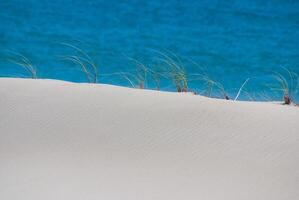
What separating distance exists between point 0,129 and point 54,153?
1.17 ft

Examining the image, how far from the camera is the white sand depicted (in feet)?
9.22

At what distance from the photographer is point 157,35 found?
33.8 feet

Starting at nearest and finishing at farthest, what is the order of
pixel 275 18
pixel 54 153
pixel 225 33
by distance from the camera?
pixel 54 153
pixel 225 33
pixel 275 18

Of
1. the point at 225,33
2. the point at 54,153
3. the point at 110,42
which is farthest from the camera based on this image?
the point at 225,33

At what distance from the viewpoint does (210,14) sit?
11.6 meters

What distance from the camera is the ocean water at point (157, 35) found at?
8625 mm

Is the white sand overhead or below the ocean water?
below

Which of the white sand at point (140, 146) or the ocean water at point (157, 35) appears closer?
the white sand at point (140, 146)

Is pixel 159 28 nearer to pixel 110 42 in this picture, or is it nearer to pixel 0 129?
pixel 110 42

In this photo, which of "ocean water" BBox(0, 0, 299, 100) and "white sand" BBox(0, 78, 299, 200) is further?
"ocean water" BBox(0, 0, 299, 100)

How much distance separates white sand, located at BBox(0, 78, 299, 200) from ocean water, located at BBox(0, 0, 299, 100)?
4180mm

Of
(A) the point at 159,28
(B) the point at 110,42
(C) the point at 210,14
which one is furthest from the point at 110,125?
(C) the point at 210,14

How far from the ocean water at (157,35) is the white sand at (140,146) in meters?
4.18

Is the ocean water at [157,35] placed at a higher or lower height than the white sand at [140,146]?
higher
